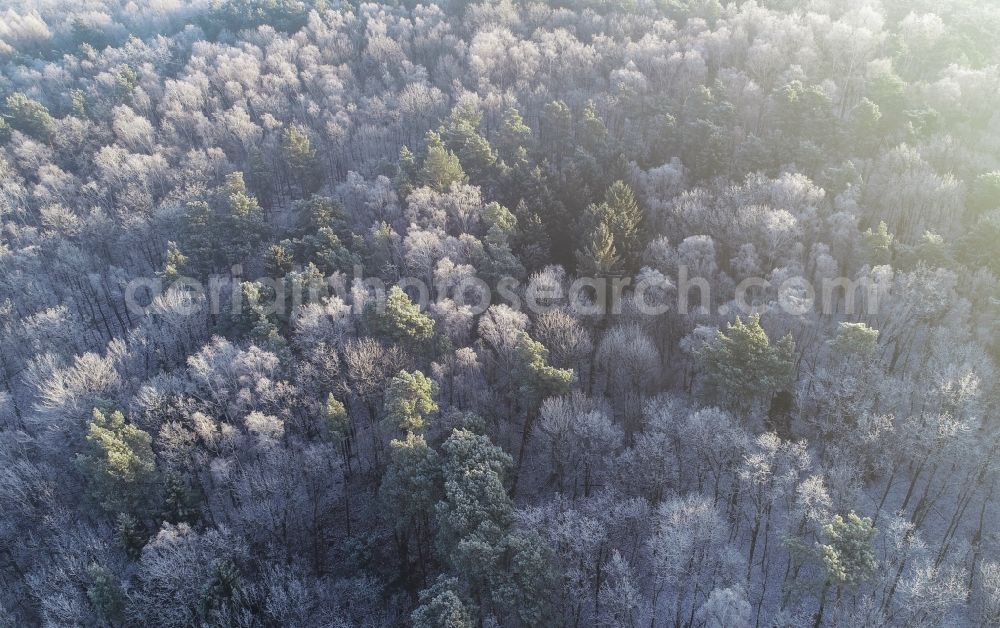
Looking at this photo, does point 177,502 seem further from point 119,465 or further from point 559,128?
point 559,128

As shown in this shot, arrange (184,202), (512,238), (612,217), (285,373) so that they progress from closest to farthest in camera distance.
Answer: (285,373) < (612,217) < (512,238) < (184,202)

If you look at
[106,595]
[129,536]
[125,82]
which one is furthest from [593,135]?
[125,82]

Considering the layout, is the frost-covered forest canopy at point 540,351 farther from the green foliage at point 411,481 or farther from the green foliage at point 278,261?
the green foliage at point 278,261

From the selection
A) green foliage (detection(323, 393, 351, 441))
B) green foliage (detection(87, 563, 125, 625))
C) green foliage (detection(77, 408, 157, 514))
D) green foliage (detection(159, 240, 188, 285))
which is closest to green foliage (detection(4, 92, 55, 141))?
green foliage (detection(159, 240, 188, 285))

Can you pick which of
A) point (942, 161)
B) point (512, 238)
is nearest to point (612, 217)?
point (512, 238)

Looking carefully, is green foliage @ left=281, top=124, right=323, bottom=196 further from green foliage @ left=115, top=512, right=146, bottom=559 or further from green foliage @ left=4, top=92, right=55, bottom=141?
green foliage @ left=115, top=512, right=146, bottom=559

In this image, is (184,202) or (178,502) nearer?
(178,502)

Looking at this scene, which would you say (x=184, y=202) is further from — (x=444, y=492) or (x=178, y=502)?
(x=444, y=492)
